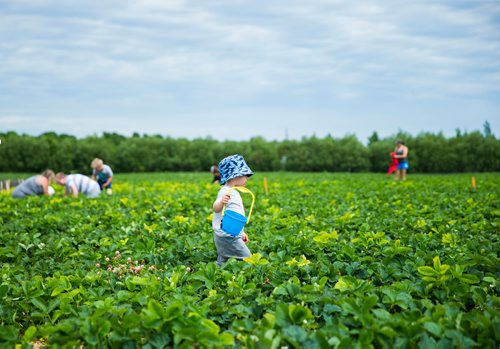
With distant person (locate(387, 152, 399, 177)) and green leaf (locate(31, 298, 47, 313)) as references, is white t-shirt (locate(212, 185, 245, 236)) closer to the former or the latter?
green leaf (locate(31, 298, 47, 313))

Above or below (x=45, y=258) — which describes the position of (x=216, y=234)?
above

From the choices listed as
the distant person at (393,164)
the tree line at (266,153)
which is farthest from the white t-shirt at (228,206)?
the tree line at (266,153)

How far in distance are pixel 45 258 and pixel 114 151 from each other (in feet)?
153

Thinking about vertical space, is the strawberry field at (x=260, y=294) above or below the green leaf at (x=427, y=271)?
below

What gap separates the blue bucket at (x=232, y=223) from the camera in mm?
5047

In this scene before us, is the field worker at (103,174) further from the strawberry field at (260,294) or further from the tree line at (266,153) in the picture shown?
the tree line at (266,153)

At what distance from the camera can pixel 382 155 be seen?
47.8 metres

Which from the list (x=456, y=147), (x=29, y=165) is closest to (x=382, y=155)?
(x=456, y=147)

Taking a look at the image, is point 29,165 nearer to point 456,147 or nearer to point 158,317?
point 456,147

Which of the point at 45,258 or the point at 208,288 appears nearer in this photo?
the point at 208,288

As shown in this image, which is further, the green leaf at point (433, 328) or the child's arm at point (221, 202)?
the child's arm at point (221, 202)

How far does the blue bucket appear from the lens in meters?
5.05

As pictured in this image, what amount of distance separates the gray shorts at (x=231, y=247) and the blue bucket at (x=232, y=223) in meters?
0.10

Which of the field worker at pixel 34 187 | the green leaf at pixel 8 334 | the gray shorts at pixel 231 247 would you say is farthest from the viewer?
the field worker at pixel 34 187
